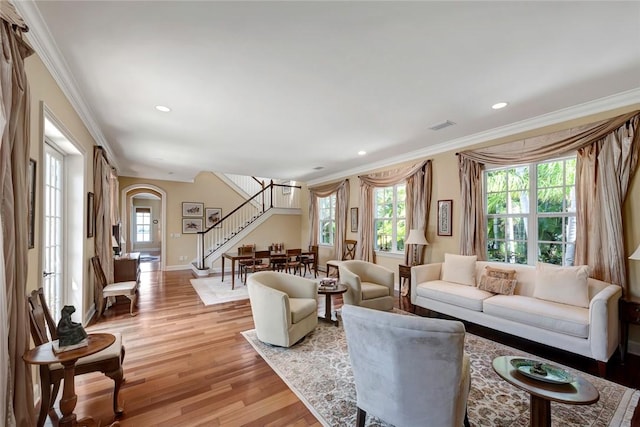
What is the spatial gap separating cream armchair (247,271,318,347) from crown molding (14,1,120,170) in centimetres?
270

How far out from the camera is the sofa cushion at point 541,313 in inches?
104

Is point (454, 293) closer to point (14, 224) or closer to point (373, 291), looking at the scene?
point (373, 291)

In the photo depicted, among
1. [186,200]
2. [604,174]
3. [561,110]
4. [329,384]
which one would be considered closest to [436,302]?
[329,384]

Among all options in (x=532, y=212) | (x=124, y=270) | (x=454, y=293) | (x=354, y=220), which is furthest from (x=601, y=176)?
(x=124, y=270)

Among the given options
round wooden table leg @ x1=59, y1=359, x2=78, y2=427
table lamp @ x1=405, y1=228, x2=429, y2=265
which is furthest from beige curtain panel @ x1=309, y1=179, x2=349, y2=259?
round wooden table leg @ x1=59, y1=359, x2=78, y2=427

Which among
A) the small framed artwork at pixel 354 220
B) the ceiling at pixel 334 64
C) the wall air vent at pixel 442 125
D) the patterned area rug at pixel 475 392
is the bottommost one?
the patterned area rug at pixel 475 392

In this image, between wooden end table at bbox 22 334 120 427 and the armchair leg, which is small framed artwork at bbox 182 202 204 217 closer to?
wooden end table at bbox 22 334 120 427

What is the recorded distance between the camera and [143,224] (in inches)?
515

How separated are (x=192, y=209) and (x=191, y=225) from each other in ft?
1.65

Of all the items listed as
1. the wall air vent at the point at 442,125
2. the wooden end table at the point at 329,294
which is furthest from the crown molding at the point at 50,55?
the wall air vent at the point at 442,125

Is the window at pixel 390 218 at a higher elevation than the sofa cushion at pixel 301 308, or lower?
higher

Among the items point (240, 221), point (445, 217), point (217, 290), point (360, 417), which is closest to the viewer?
point (360, 417)

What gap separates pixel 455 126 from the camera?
12.8ft

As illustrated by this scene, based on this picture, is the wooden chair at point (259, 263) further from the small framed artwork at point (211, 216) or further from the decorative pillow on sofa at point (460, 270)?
the decorative pillow on sofa at point (460, 270)
